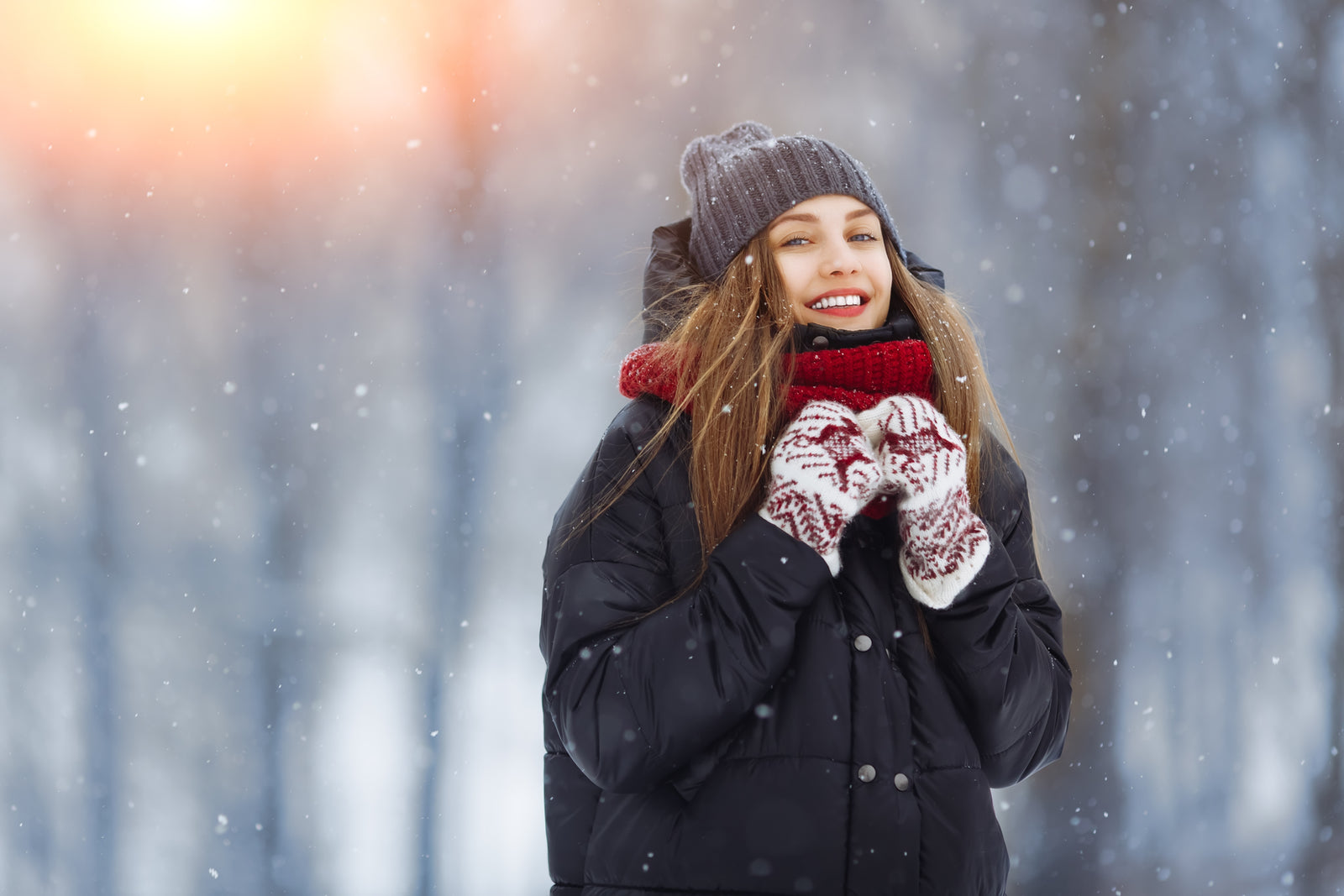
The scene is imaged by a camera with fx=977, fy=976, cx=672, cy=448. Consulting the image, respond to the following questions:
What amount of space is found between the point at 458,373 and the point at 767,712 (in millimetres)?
1378

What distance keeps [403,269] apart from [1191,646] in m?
2.17

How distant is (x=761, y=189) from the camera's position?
128 centimetres

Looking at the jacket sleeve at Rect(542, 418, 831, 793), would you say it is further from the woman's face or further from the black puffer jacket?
the woman's face

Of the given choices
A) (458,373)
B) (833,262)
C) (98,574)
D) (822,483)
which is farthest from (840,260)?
(98,574)

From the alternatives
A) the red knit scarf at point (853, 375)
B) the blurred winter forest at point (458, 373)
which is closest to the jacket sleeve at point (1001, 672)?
the red knit scarf at point (853, 375)

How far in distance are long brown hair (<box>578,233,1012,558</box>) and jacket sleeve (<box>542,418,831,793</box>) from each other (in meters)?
0.08

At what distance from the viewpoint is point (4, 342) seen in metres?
2.00

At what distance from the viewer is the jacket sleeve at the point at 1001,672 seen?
101 centimetres

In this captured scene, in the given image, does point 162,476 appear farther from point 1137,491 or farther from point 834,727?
point 1137,491

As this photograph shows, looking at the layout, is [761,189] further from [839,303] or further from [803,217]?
[839,303]

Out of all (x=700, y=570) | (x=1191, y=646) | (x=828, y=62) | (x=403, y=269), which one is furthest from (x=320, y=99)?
(x=1191, y=646)

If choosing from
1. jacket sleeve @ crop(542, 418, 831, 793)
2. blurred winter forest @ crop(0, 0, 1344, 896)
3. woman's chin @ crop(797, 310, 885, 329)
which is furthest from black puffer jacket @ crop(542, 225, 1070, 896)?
blurred winter forest @ crop(0, 0, 1344, 896)

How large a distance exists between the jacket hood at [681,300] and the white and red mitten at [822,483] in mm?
171

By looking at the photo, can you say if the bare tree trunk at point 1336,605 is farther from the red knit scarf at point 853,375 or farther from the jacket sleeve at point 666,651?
the jacket sleeve at point 666,651
